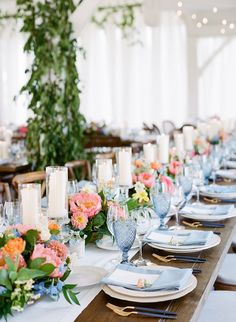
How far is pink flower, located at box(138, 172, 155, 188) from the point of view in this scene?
2650mm

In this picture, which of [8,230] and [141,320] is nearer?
[141,320]

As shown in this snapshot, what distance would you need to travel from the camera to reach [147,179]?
268 centimetres

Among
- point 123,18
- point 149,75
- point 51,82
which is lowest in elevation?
point 51,82

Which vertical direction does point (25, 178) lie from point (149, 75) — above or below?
below

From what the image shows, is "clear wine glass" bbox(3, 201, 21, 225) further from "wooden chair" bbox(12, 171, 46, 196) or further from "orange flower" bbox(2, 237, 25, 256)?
"wooden chair" bbox(12, 171, 46, 196)

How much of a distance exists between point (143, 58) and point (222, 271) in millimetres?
8701

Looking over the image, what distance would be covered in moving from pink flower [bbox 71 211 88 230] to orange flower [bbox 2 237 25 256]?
1.84 ft

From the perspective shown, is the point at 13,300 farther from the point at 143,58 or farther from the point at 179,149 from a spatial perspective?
the point at 143,58

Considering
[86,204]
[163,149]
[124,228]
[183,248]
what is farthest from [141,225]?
[163,149]

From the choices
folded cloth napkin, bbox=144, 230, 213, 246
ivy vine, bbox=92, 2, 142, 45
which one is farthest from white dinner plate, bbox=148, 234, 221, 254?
ivy vine, bbox=92, 2, 142, 45

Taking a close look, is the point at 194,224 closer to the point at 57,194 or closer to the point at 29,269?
the point at 57,194

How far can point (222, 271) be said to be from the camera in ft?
8.44

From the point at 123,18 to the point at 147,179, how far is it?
8.38 m

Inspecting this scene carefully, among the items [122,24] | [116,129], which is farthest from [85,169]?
[122,24]
